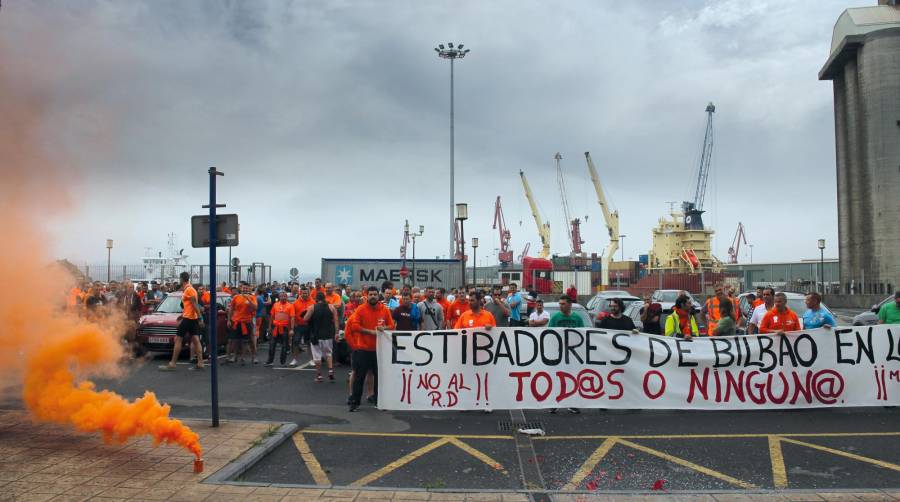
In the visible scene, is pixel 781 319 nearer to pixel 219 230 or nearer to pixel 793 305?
pixel 793 305

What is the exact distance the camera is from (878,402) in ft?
26.7

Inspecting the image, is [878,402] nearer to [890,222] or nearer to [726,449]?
[726,449]

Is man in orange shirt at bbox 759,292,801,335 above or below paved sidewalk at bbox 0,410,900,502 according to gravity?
above

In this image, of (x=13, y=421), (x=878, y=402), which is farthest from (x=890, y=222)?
(x=13, y=421)

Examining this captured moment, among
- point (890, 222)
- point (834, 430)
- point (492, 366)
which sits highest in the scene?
point (890, 222)

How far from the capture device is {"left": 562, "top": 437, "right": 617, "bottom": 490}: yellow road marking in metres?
5.52

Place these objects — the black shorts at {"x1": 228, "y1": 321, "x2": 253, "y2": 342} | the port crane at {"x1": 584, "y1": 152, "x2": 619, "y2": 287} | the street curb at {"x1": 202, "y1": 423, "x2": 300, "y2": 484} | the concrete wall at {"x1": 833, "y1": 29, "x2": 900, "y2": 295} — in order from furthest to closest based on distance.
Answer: the port crane at {"x1": 584, "y1": 152, "x2": 619, "y2": 287}
the concrete wall at {"x1": 833, "y1": 29, "x2": 900, "y2": 295}
the black shorts at {"x1": 228, "y1": 321, "x2": 253, "y2": 342}
the street curb at {"x1": 202, "y1": 423, "x2": 300, "y2": 484}

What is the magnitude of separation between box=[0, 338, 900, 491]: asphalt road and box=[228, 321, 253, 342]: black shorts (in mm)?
3368

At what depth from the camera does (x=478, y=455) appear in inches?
251

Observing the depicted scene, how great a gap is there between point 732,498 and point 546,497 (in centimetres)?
152

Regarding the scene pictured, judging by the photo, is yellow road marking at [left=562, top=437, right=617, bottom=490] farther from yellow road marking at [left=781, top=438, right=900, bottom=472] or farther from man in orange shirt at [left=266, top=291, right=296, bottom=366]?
man in orange shirt at [left=266, top=291, right=296, bottom=366]

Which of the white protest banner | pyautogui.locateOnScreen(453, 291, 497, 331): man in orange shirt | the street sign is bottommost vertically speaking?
the white protest banner

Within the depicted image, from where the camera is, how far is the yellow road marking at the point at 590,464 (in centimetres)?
552

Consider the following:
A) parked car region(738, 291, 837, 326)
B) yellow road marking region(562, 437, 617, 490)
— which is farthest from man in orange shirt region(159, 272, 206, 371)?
parked car region(738, 291, 837, 326)
